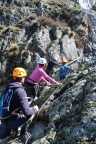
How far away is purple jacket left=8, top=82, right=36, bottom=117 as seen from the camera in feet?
32.6

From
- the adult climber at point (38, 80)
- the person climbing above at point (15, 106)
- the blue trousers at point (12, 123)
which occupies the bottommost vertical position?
the adult climber at point (38, 80)

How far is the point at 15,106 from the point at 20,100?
1.02 feet

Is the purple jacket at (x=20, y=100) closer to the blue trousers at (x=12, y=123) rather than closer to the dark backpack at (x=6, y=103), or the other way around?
the dark backpack at (x=6, y=103)

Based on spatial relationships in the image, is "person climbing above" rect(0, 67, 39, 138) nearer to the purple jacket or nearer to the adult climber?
the purple jacket

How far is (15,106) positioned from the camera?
400 inches

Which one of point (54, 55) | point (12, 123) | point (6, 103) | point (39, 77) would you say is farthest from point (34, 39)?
point (6, 103)

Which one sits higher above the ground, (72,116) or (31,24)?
(72,116)

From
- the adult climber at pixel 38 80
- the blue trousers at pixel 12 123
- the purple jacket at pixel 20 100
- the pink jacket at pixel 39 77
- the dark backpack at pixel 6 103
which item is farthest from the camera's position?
the pink jacket at pixel 39 77

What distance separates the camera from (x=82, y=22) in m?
45.9

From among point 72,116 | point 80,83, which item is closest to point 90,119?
point 72,116

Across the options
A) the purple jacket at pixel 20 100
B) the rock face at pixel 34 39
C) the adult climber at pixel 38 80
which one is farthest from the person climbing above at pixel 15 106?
the rock face at pixel 34 39

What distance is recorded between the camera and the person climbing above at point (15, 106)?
32.7 ft

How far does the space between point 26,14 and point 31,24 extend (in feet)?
23.6

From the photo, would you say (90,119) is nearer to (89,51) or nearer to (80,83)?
(80,83)
